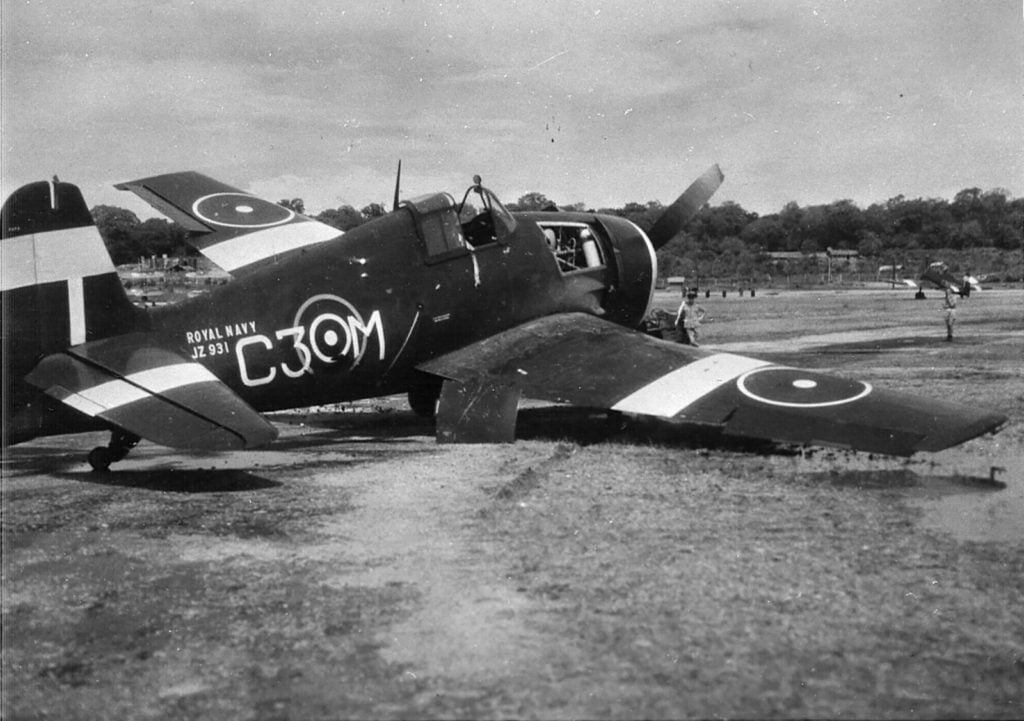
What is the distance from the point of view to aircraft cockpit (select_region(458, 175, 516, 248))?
406 inches

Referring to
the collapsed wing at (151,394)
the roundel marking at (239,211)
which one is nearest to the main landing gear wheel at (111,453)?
the collapsed wing at (151,394)

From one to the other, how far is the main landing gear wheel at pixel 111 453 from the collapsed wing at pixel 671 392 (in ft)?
Answer: 8.77

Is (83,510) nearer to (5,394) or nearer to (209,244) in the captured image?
(5,394)

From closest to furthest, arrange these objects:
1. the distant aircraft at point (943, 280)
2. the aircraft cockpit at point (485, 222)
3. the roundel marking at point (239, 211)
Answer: the aircraft cockpit at point (485, 222) < the roundel marking at point (239, 211) < the distant aircraft at point (943, 280)

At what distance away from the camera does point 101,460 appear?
800cm

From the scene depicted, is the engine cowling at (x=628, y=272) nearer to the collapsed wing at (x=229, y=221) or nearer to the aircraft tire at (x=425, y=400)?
the aircraft tire at (x=425, y=400)

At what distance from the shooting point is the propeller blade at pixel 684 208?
13648 millimetres

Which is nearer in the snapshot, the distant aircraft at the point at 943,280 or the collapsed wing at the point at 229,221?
the collapsed wing at the point at 229,221

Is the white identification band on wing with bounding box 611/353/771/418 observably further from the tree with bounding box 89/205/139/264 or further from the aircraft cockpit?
the tree with bounding box 89/205/139/264

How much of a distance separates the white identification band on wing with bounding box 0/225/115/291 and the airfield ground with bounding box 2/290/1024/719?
1630 mm

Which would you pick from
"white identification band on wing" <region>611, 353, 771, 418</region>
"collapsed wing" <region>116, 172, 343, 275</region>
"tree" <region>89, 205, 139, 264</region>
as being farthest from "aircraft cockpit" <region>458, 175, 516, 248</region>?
"tree" <region>89, 205, 139, 264</region>

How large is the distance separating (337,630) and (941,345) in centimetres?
1704

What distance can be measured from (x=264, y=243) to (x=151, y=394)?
5.39 metres

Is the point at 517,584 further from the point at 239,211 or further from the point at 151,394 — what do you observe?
the point at 239,211
